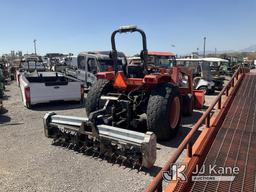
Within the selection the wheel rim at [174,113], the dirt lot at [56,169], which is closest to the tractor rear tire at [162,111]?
the wheel rim at [174,113]

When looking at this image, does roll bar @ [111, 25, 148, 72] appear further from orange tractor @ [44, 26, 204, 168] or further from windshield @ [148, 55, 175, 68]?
windshield @ [148, 55, 175, 68]

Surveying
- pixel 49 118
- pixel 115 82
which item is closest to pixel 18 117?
pixel 49 118

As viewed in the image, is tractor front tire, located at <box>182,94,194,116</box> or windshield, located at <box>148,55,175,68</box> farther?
windshield, located at <box>148,55,175,68</box>

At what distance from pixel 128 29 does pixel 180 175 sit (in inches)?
135

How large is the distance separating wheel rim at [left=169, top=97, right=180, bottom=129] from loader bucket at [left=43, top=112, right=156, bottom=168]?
1.53m

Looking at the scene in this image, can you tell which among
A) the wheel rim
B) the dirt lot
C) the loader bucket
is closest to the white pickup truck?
the dirt lot

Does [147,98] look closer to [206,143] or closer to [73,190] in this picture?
[206,143]

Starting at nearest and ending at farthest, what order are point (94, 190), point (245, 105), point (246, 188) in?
point (246, 188) → point (94, 190) → point (245, 105)

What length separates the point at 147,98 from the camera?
564cm

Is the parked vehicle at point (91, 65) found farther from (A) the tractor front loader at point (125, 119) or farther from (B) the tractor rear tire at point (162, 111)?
(B) the tractor rear tire at point (162, 111)

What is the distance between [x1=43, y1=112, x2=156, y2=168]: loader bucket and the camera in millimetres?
3824

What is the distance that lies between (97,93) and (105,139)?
199 cm

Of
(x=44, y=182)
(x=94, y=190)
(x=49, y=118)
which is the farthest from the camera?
(x=49, y=118)

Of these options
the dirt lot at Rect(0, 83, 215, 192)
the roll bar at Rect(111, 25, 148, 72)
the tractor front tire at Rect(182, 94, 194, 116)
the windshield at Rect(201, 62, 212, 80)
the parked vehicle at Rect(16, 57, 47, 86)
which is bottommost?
the dirt lot at Rect(0, 83, 215, 192)
